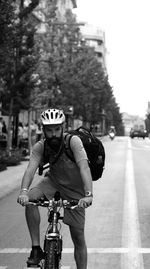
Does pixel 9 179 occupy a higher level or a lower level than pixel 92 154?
lower

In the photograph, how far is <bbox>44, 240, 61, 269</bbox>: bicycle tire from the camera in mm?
4457

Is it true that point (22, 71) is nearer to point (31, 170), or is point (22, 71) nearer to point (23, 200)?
point (31, 170)

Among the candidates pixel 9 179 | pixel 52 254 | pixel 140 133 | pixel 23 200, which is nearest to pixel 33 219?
pixel 23 200

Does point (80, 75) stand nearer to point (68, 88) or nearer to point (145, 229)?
point (68, 88)

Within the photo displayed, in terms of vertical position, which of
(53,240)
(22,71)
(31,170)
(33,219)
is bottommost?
(53,240)

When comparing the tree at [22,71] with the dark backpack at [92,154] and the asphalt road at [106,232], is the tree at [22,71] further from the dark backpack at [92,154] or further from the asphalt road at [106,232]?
the dark backpack at [92,154]

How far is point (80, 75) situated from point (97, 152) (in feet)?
138

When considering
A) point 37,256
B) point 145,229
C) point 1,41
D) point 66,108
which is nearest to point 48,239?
point 37,256

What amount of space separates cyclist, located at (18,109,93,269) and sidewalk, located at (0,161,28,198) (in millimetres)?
7741

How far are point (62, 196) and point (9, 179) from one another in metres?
10.9

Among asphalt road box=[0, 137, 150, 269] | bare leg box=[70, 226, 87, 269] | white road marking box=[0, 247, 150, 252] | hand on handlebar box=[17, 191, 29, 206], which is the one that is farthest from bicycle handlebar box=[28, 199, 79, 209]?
white road marking box=[0, 247, 150, 252]

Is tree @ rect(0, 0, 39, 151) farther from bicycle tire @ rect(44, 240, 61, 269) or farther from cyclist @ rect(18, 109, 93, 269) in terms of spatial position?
bicycle tire @ rect(44, 240, 61, 269)

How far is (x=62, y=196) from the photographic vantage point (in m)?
4.98

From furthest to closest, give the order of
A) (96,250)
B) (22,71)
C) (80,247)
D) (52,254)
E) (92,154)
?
1. (22,71)
2. (96,250)
3. (92,154)
4. (80,247)
5. (52,254)
